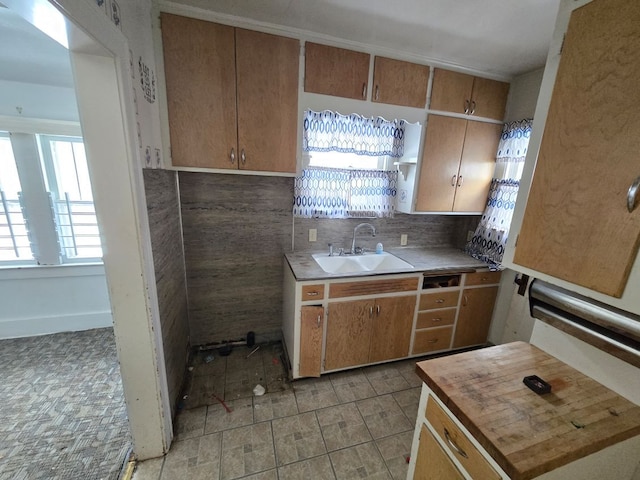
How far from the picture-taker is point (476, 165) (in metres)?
2.31

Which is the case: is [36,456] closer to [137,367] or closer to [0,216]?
[137,367]

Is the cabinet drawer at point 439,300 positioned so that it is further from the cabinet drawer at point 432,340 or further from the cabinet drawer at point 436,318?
the cabinet drawer at point 432,340

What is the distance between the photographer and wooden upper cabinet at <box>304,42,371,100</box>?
177 centimetres

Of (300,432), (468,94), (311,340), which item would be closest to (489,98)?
(468,94)

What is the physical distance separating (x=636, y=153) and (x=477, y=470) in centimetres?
102

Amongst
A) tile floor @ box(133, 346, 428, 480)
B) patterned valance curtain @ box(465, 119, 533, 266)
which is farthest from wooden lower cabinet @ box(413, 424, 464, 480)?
patterned valance curtain @ box(465, 119, 533, 266)

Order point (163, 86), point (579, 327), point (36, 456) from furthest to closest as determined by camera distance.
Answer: point (163, 86) → point (36, 456) → point (579, 327)

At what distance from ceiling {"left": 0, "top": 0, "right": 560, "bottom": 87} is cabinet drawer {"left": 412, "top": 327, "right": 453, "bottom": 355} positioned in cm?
219

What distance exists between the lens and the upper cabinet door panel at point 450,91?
2.05 metres

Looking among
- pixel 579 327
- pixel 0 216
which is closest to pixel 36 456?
pixel 0 216

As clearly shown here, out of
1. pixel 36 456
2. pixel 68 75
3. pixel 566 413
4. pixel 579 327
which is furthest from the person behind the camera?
pixel 68 75

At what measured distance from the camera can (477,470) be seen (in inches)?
31.2

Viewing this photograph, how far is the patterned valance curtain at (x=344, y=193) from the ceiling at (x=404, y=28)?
91cm

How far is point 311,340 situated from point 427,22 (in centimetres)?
220
